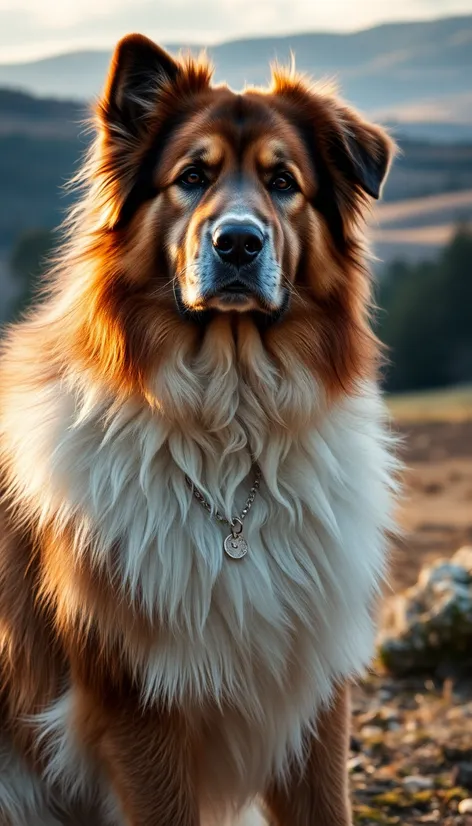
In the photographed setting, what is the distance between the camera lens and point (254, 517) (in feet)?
12.4

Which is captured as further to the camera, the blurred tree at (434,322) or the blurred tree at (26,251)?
the blurred tree at (26,251)

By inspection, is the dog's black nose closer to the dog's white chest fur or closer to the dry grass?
the dog's white chest fur

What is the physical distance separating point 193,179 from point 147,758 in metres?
1.99

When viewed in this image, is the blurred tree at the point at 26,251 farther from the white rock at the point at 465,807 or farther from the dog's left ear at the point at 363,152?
the white rock at the point at 465,807

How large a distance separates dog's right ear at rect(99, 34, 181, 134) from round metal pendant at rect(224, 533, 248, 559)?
1523mm

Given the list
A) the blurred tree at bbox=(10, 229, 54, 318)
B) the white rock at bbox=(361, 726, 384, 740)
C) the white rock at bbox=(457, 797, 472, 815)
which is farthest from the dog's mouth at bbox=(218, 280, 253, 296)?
the blurred tree at bbox=(10, 229, 54, 318)

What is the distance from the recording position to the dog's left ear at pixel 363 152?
4.07 meters

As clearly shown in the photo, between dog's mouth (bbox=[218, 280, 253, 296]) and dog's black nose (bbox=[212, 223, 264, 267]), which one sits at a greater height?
dog's black nose (bbox=[212, 223, 264, 267])

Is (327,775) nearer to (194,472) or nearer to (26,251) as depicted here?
(194,472)

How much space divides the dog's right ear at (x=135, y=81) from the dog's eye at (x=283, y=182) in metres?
0.52

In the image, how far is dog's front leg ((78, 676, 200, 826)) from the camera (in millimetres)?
3674

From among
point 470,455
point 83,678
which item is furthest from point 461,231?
point 83,678

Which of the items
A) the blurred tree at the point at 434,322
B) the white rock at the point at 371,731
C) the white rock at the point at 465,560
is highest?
the white rock at the point at 465,560

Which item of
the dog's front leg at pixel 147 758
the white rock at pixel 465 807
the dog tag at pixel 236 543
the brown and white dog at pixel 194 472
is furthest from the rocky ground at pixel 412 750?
the dog's front leg at pixel 147 758
